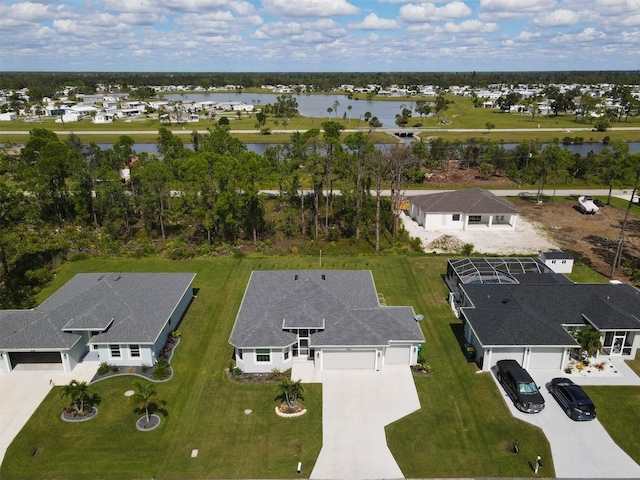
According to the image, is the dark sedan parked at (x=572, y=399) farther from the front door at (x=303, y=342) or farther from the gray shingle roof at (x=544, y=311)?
the front door at (x=303, y=342)

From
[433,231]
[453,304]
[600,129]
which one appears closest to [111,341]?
[453,304]

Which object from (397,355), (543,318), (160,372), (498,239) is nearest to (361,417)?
(397,355)

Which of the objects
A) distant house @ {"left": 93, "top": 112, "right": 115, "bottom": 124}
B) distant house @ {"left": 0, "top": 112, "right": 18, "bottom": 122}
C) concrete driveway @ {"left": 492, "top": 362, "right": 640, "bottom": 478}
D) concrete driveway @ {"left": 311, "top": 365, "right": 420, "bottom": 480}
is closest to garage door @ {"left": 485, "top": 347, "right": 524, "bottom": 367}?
concrete driveway @ {"left": 492, "top": 362, "right": 640, "bottom": 478}

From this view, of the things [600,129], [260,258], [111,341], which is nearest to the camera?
[111,341]

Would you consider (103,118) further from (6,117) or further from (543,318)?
(543,318)

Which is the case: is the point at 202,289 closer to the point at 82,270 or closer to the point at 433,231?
the point at 82,270
